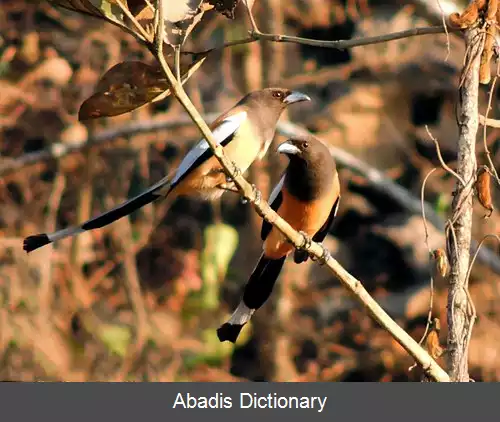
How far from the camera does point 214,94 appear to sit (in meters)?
8.58

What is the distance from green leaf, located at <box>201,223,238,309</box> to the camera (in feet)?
25.9

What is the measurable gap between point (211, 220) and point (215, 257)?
3.19 ft

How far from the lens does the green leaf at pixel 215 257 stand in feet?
25.9

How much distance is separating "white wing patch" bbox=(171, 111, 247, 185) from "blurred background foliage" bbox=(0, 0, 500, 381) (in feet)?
9.12

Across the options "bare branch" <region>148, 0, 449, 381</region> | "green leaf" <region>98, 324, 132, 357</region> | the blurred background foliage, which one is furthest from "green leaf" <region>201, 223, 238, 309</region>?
"bare branch" <region>148, 0, 449, 381</region>

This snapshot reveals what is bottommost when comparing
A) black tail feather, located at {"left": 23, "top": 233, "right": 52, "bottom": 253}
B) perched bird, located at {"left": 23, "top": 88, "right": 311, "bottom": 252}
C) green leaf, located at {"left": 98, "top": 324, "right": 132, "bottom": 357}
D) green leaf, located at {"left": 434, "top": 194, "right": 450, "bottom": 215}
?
green leaf, located at {"left": 98, "top": 324, "right": 132, "bottom": 357}

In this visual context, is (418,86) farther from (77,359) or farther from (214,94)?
(77,359)

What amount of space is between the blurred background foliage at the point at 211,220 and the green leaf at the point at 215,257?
0.02 meters

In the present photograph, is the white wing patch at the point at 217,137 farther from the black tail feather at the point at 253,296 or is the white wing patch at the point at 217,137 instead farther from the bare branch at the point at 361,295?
the bare branch at the point at 361,295

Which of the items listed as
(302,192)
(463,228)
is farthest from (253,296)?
(463,228)

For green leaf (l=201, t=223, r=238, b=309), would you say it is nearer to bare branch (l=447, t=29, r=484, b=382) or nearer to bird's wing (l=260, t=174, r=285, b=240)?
bird's wing (l=260, t=174, r=285, b=240)

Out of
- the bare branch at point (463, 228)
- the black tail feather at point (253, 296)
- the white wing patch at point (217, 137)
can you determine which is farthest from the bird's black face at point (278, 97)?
the bare branch at point (463, 228)

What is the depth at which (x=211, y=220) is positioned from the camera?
885 cm
